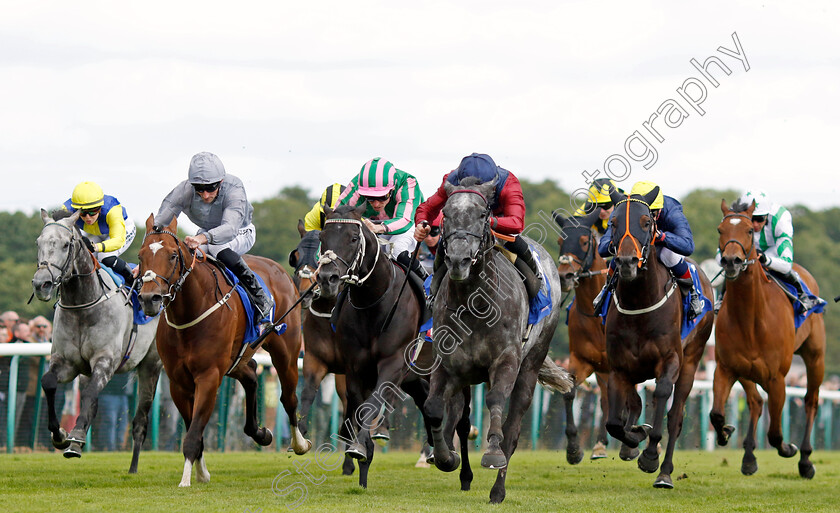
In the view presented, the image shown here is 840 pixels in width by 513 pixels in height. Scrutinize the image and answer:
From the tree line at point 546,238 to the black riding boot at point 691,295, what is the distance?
657 inches

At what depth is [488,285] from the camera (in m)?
7.54

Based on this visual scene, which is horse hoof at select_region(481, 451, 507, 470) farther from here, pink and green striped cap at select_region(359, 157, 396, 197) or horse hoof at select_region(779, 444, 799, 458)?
horse hoof at select_region(779, 444, 799, 458)

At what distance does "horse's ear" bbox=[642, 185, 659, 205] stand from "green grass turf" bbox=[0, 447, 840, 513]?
2254mm

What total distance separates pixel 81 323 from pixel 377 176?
110 inches

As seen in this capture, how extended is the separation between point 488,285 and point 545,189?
56.5m

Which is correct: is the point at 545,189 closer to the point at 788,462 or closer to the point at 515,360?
the point at 788,462

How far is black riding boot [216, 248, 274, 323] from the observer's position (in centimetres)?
907

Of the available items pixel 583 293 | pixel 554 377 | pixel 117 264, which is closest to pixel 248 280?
pixel 117 264

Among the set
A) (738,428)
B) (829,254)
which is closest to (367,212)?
(738,428)

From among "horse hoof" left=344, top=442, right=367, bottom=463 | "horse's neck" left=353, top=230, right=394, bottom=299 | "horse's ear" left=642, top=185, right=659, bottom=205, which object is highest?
→ "horse's ear" left=642, top=185, right=659, bottom=205

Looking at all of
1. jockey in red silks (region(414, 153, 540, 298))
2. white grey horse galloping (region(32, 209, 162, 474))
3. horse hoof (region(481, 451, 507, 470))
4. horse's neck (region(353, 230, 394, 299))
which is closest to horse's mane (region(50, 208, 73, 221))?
white grey horse galloping (region(32, 209, 162, 474))

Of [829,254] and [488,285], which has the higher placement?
[829,254]

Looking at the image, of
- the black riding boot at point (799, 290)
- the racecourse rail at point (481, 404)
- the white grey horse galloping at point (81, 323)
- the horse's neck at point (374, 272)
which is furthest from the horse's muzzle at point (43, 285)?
the black riding boot at point (799, 290)

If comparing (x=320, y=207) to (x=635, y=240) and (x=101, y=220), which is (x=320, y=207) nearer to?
(x=101, y=220)
